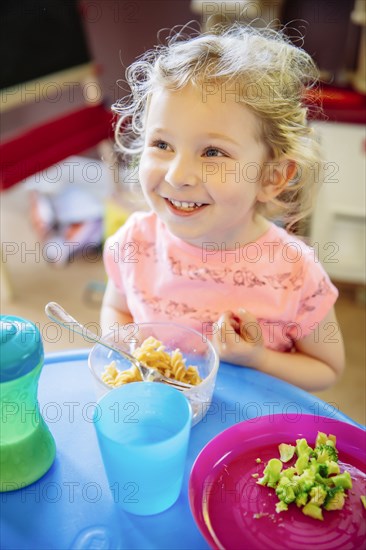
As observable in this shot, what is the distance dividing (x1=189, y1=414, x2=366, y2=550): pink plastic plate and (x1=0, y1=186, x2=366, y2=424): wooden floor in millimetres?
993

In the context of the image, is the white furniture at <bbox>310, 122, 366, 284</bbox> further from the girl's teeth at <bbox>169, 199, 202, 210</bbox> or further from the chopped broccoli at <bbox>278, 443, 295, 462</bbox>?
the chopped broccoli at <bbox>278, 443, 295, 462</bbox>

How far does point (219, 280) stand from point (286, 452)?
1.24 feet

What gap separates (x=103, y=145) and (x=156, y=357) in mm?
1904

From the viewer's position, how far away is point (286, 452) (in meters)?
0.73

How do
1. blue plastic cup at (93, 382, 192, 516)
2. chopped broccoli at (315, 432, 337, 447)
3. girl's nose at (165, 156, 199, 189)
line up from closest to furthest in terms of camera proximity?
1. blue plastic cup at (93, 382, 192, 516)
2. chopped broccoli at (315, 432, 337, 447)
3. girl's nose at (165, 156, 199, 189)

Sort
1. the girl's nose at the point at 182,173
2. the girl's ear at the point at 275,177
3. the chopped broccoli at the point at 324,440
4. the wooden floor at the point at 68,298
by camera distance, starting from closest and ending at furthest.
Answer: the chopped broccoli at the point at 324,440
the girl's nose at the point at 182,173
the girl's ear at the point at 275,177
the wooden floor at the point at 68,298

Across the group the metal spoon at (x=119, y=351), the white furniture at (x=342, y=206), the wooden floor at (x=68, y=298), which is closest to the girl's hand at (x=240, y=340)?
the metal spoon at (x=119, y=351)

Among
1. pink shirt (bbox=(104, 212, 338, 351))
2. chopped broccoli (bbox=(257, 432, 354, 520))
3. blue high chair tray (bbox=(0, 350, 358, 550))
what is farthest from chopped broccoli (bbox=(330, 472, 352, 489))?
pink shirt (bbox=(104, 212, 338, 351))

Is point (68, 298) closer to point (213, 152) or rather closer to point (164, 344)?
point (164, 344)

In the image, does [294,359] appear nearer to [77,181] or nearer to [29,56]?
[29,56]

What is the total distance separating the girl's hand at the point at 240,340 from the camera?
90cm

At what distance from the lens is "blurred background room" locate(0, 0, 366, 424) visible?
77.6 inches

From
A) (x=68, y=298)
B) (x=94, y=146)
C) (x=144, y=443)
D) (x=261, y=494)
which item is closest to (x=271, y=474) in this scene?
(x=261, y=494)

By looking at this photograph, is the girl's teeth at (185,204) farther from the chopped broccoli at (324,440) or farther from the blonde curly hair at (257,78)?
the chopped broccoli at (324,440)
